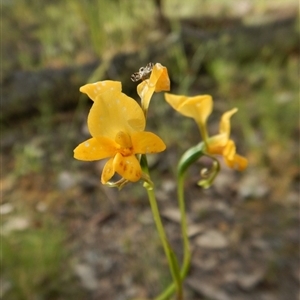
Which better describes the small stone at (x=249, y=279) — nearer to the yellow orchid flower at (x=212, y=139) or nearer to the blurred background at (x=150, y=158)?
the blurred background at (x=150, y=158)

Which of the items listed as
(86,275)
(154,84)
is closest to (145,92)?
(154,84)

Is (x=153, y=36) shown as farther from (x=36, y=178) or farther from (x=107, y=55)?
(x=36, y=178)

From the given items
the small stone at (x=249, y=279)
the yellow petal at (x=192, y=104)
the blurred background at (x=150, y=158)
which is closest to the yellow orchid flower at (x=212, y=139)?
the yellow petal at (x=192, y=104)

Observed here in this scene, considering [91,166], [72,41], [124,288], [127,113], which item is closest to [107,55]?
[72,41]

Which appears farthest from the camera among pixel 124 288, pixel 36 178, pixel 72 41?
pixel 72 41

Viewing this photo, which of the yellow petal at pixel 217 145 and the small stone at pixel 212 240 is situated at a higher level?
the yellow petal at pixel 217 145

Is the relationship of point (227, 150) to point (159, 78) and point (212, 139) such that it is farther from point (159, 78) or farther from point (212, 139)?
point (159, 78)
